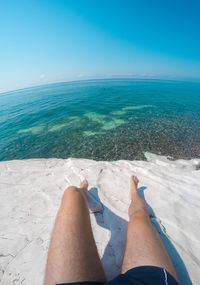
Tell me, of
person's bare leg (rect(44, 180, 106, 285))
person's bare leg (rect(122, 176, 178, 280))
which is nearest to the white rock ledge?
person's bare leg (rect(122, 176, 178, 280))

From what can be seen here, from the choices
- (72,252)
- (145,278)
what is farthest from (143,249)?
(72,252)

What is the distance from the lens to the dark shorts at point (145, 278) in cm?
93

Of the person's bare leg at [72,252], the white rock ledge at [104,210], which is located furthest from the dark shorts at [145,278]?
the white rock ledge at [104,210]

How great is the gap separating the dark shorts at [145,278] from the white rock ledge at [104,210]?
2.40 feet

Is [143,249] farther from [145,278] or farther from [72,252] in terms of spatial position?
[72,252]

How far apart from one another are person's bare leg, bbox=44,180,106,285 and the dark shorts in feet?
0.26

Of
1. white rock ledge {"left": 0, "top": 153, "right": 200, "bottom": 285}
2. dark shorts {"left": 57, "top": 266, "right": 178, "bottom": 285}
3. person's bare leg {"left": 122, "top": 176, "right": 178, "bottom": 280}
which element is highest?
dark shorts {"left": 57, "top": 266, "right": 178, "bottom": 285}

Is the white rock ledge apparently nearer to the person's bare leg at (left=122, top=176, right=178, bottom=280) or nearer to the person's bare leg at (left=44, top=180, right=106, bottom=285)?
the person's bare leg at (left=122, top=176, right=178, bottom=280)

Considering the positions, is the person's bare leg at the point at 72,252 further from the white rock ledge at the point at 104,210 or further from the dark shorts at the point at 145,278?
the white rock ledge at the point at 104,210

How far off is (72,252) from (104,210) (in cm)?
138

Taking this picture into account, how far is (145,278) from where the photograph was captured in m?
0.94

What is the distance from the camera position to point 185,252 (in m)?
1.72

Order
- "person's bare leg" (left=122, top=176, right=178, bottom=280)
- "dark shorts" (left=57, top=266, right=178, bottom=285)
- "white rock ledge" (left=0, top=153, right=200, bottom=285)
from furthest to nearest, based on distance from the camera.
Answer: "white rock ledge" (left=0, top=153, right=200, bottom=285), "person's bare leg" (left=122, top=176, right=178, bottom=280), "dark shorts" (left=57, top=266, right=178, bottom=285)

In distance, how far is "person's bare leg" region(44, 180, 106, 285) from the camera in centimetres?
100
